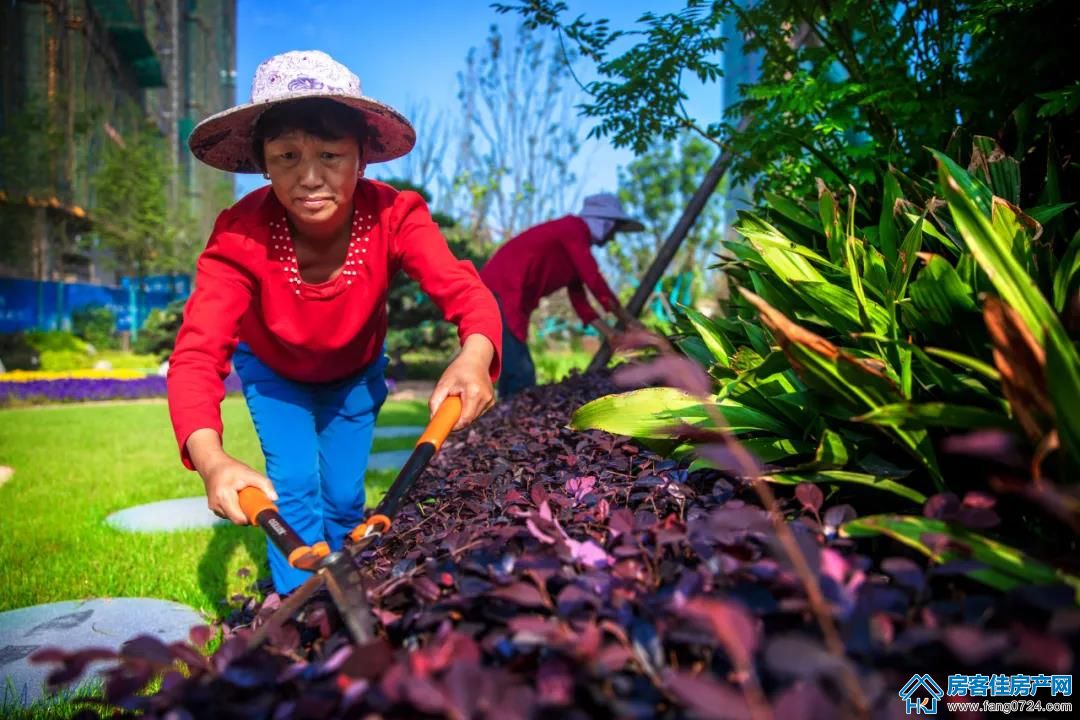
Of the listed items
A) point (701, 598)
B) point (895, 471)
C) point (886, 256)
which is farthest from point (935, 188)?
point (701, 598)

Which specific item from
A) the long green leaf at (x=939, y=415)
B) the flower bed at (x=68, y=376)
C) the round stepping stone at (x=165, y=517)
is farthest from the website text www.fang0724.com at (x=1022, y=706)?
the flower bed at (x=68, y=376)

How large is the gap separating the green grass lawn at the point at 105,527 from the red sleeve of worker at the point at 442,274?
138cm

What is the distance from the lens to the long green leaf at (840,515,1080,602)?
2.88 feet

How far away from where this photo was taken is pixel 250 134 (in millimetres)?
2322

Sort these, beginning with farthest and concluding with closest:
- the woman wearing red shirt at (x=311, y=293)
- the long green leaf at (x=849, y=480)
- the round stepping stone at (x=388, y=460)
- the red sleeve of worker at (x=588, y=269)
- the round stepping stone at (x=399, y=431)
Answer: the round stepping stone at (x=399, y=431)
the red sleeve of worker at (x=588, y=269)
the round stepping stone at (x=388, y=460)
the woman wearing red shirt at (x=311, y=293)
the long green leaf at (x=849, y=480)

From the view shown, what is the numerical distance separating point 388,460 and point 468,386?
356 centimetres

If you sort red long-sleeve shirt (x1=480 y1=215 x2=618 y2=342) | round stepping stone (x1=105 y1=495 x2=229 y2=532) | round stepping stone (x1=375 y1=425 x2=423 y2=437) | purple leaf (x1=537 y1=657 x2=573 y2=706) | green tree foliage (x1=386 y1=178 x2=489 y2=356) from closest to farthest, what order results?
purple leaf (x1=537 y1=657 x2=573 y2=706) → round stepping stone (x1=105 y1=495 x2=229 y2=532) → red long-sleeve shirt (x1=480 y1=215 x2=618 y2=342) → round stepping stone (x1=375 y1=425 x2=423 y2=437) → green tree foliage (x1=386 y1=178 x2=489 y2=356)

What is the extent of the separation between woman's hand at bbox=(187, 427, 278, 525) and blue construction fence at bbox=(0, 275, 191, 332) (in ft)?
49.7

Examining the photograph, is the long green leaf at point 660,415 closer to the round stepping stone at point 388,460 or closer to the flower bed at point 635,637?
the flower bed at point 635,637

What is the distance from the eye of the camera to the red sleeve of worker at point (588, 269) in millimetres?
5355

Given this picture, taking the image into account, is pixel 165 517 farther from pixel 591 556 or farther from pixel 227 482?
pixel 591 556

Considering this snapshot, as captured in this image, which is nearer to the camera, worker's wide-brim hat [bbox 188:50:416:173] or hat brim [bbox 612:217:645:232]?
worker's wide-brim hat [bbox 188:50:416:173]

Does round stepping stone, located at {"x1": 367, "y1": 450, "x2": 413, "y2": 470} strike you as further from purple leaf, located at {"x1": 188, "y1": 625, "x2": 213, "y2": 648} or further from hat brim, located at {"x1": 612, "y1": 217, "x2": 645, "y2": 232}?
purple leaf, located at {"x1": 188, "y1": 625, "x2": 213, "y2": 648}

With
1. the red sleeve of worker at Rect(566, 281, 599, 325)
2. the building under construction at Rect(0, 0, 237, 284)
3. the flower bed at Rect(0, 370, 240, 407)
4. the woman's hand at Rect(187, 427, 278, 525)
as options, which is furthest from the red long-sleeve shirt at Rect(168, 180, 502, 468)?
the building under construction at Rect(0, 0, 237, 284)
